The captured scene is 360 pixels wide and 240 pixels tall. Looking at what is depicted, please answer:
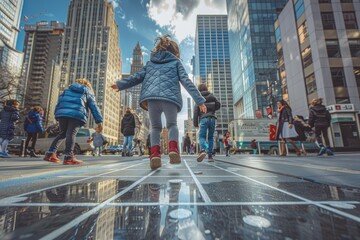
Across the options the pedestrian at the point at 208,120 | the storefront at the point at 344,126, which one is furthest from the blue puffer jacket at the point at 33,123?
the storefront at the point at 344,126

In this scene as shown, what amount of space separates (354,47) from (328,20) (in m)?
3.88

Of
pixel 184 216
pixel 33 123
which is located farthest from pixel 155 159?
pixel 33 123

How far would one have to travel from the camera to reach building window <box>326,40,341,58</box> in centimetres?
1788

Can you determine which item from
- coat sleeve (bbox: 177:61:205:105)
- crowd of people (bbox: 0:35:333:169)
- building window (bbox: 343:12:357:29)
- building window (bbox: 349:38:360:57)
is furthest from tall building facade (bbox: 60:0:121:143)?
coat sleeve (bbox: 177:61:205:105)

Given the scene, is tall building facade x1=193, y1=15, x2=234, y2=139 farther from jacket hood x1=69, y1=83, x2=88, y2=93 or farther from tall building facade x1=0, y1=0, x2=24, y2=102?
jacket hood x1=69, y1=83, x2=88, y2=93

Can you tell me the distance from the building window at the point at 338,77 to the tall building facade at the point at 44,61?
262 ft

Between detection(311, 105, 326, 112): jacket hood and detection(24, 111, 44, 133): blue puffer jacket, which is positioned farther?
detection(24, 111, 44, 133): blue puffer jacket

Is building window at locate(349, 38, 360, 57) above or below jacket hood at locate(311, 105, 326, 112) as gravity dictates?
above

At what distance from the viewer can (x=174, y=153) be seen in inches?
97.3

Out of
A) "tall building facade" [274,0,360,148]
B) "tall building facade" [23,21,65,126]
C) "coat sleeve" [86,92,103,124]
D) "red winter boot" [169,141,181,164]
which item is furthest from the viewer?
"tall building facade" [23,21,65,126]

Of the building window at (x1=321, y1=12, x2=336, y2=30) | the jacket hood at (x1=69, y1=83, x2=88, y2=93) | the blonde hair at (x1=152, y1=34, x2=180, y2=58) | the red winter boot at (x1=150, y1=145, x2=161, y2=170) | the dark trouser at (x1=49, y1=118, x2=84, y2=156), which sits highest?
the building window at (x1=321, y1=12, x2=336, y2=30)

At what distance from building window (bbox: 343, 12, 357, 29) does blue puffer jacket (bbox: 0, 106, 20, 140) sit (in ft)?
93.3

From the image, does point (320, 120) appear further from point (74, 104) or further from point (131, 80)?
point (74, 104)

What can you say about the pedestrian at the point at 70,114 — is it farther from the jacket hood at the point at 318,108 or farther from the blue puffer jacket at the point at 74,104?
the jacket hood at the point at 318,108
